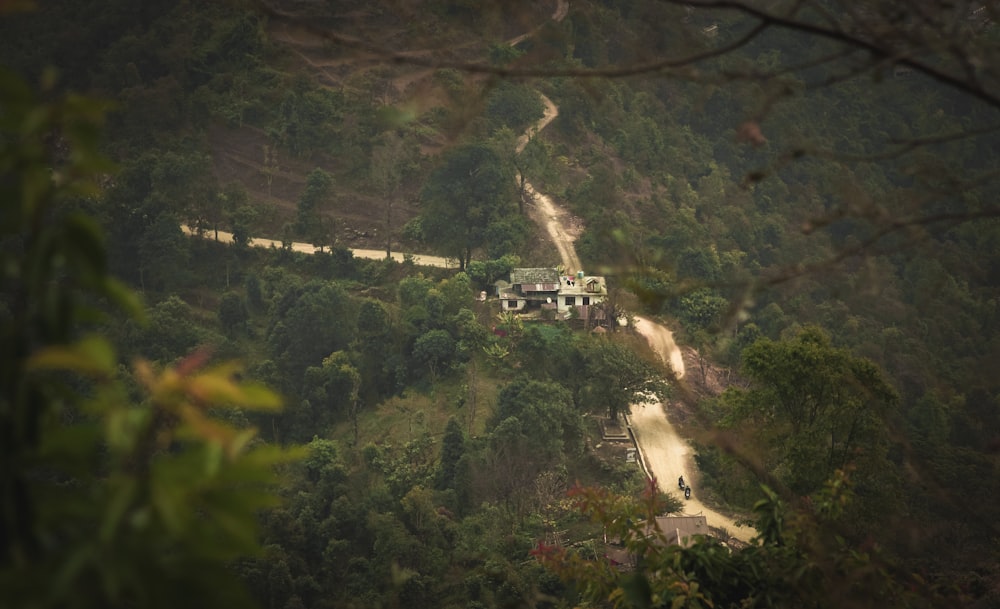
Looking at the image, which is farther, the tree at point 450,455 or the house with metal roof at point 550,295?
the house with metal roof at point 550,295

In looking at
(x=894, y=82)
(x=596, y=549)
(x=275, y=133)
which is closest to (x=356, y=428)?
(x=596, y=549)

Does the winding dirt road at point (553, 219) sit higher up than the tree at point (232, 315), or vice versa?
the winding dirt road at point (553, 219)

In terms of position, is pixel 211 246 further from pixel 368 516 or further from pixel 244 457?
pixel 244 457

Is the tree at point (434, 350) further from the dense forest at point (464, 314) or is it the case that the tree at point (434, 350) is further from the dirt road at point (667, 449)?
the dirt road at point (667, 449)

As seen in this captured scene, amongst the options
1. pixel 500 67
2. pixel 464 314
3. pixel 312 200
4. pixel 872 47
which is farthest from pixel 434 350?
pixel 872 47

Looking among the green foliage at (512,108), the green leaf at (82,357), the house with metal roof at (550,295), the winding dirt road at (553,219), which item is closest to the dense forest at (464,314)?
the green leaf at (82,357)

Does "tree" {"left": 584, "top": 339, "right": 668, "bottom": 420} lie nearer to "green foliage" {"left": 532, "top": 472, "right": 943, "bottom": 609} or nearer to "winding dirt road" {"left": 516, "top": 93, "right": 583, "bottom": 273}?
"winding dirt road" {"left": 516, "top": 93, "right": 583, "bottom": 273}

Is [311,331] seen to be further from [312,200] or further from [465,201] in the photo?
[465,201]

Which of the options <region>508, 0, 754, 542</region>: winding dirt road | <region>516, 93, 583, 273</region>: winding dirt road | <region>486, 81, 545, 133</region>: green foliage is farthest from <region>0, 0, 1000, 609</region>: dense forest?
<region>508, 0, 754, 542</region>: winding dirt road
